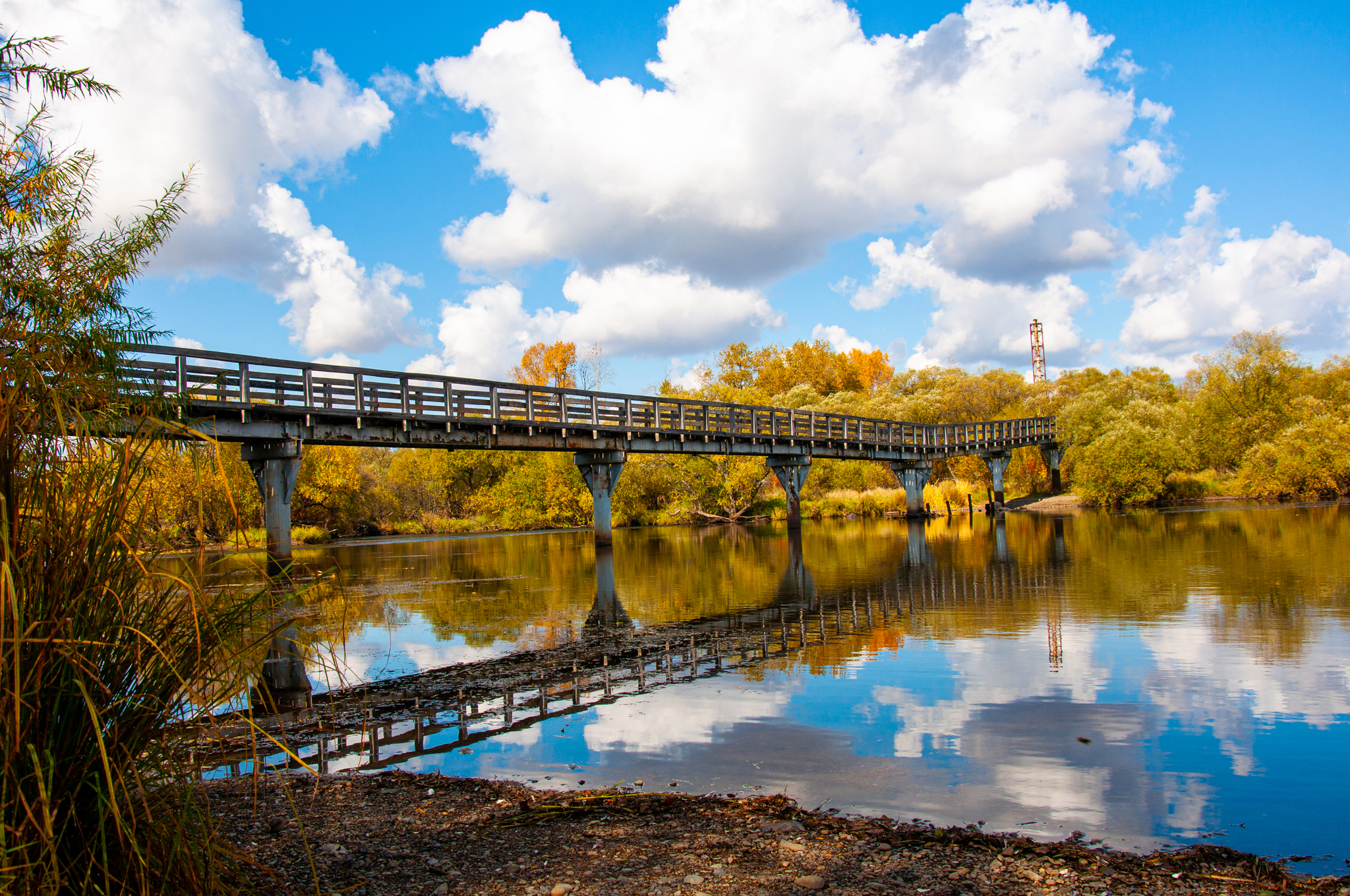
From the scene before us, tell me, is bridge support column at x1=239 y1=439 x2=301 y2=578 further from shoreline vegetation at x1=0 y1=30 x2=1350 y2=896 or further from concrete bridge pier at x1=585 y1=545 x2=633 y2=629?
shoreline vegetation at x1=0 y1=30 x2=1350 y2=896

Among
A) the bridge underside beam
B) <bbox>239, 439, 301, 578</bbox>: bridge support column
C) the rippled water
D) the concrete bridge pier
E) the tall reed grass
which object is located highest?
the bridge underside beam

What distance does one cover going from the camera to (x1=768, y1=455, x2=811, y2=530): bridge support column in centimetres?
3784

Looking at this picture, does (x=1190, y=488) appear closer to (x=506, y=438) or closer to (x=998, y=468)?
(x=998, y=468)

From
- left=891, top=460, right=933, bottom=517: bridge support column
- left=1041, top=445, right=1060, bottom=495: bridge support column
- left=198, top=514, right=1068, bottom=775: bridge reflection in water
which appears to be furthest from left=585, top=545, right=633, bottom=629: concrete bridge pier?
left=1041, top=445, right=1060, bottom=495: bridge support column

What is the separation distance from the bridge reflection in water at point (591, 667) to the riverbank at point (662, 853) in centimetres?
77

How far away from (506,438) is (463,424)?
1577 mm

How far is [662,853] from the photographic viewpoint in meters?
4.39

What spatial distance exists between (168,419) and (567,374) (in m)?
68.6

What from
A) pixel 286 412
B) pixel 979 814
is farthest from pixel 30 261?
pixel 286 412

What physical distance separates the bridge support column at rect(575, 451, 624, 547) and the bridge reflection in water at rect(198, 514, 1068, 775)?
36.3 ft

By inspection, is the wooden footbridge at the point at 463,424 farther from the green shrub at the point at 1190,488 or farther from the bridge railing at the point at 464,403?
the green shrub at the point at 1190,488

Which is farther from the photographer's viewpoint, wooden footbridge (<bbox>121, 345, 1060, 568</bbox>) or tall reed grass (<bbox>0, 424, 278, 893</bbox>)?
wooden footbridge (<bbox>121, 345, 1060, 568</bbox>)

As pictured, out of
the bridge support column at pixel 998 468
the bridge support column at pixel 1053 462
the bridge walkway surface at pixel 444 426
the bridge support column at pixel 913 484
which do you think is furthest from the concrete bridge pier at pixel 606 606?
the bridge support column at pixel 1053 462

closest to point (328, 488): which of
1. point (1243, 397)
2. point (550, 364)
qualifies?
point (550, 364)
